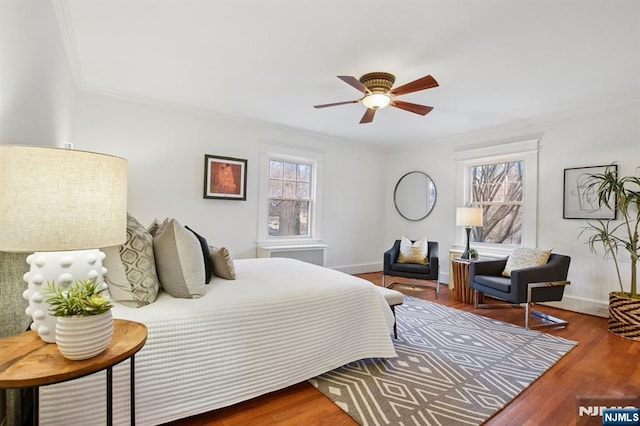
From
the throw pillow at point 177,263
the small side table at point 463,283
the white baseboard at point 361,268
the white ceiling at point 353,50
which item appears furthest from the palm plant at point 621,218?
the throw pillow at point 177,263

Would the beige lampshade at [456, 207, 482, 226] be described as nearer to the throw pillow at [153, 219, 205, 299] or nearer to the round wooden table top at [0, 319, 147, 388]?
the throw pillow at [153, 219, 205, 299]

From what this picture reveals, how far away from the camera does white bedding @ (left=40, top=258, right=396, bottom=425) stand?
1.38 meters

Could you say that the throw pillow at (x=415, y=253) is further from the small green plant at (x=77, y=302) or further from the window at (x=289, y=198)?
the small green plant at (x=77, y=302)

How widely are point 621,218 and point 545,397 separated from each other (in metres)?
2.61

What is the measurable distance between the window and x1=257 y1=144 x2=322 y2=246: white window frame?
0.06 metres

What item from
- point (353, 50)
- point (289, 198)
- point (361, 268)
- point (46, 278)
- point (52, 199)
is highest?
point (353, 50)

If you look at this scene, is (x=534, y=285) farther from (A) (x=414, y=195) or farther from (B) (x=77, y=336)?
(B) (x=77, y=336)

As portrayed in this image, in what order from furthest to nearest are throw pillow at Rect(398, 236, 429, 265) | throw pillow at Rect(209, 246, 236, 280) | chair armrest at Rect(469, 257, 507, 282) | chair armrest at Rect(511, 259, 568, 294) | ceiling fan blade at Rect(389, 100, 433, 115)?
throw pillow at Rect(398, 236, 429, 265)
chair armrest at Rect(469, 257, 507, 282)
chair armrest at Rect(511, 259, 568, 294)
ceiling fan blade at Rect(389, 100, 433, 115)
throw pillow at Rect(209, 246, 236, 280)

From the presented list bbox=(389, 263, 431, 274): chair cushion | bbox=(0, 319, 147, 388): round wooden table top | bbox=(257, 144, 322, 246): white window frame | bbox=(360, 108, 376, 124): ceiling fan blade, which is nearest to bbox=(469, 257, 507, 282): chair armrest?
bbox=(389, 263, 431, 274): chair cushion

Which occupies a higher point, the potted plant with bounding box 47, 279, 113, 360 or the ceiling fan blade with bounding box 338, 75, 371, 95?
the ceiling fan blade with bounding box 338, 75, 371, 95

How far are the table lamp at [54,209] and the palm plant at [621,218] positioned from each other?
4206 millimetres

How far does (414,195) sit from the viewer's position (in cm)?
550

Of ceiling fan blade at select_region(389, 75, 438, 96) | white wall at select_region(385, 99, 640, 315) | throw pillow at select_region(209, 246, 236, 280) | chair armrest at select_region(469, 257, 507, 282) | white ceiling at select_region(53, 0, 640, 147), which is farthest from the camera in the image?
chair armrest at select_region(469, 257, 507, 282)

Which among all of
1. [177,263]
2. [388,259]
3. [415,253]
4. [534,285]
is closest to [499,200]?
[415,253]
